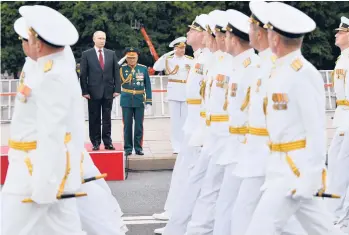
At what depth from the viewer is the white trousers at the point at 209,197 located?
7801 millimetres

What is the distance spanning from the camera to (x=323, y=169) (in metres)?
6.13

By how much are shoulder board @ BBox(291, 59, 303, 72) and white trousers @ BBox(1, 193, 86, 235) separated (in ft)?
6.04

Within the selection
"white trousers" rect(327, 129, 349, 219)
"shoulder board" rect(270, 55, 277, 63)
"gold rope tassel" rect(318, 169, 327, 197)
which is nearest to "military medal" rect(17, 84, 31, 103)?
"shoulder board" rect(270, 55, 277, 63)

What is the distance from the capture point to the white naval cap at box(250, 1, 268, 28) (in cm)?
650

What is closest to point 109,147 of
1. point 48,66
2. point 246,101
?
point 246,101

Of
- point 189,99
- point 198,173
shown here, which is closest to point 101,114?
point 189,99

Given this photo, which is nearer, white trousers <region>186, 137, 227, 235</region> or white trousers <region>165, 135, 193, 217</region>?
white trousers <region>186, 137, 227, 235</region>

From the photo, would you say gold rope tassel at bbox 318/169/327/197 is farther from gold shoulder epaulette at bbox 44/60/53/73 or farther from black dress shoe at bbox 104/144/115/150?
black dress shoe at bbox 104/144/115/150

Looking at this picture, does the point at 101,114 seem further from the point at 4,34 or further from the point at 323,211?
the point at 4,34

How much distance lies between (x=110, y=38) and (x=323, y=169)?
28.8m

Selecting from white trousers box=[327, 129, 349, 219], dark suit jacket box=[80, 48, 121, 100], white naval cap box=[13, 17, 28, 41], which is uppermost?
white naval cap box=[13, 17, 28, 41]

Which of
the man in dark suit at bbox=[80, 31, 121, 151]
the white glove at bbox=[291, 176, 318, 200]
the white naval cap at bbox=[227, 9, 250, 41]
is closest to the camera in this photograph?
the white glove at bbox=[291, 176, 318, 200]

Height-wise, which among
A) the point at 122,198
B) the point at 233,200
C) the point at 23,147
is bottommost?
the point at 122,198

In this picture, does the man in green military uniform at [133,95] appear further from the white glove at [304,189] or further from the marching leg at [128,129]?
the white glove at [304,189]
